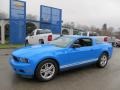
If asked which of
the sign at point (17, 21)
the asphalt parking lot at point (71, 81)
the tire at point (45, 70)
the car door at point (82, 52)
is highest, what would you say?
the sign at point (17, 21)

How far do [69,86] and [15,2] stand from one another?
18.0 metres

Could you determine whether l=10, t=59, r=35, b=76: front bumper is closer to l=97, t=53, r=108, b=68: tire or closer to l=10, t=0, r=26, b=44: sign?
l=97, t=53, r=108, b=68: tire

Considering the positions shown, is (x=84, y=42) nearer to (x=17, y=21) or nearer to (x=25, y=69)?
(x=25, y=69)

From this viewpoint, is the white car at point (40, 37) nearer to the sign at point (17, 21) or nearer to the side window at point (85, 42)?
the sign at point (17, 21)

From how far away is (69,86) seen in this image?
5.61 metres

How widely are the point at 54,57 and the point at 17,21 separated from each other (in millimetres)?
16740

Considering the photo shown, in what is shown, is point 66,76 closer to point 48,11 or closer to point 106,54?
point 106,54

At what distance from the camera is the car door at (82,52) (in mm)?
6770

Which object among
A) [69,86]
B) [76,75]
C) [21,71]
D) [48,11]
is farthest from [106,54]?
[48,11]

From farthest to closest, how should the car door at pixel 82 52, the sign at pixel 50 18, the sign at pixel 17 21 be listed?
the sign at pixel 50 18 < the sign at pixel 17 21 < the car door at pixel 82 52

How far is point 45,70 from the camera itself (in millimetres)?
6086

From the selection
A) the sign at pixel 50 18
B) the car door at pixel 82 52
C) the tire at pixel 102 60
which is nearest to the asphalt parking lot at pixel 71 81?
the car door at pixel 82 52

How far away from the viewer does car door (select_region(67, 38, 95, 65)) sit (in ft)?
22.2

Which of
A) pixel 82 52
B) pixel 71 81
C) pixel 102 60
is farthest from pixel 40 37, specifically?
pixel 71 81
